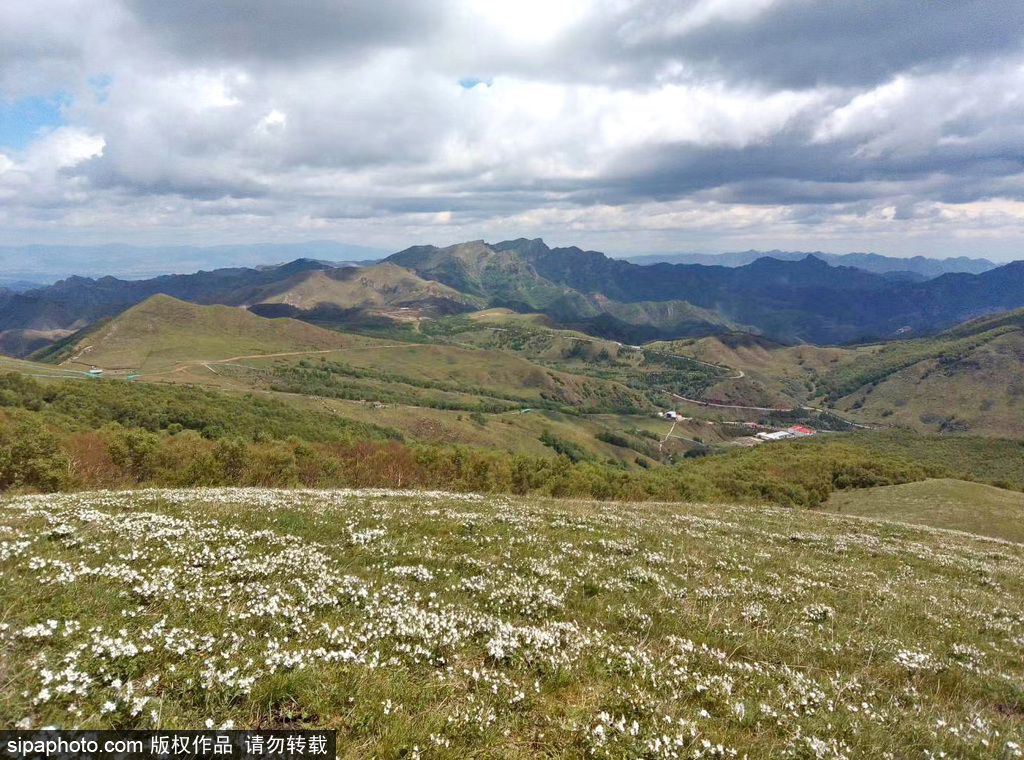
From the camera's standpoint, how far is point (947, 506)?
219 ft

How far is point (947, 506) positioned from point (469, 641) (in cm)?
8404

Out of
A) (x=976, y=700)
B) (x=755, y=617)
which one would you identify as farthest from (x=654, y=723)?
(x=976, y=700)

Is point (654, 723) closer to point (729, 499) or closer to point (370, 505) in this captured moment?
point (370, 505)

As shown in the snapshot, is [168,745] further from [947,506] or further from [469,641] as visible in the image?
[947,506]

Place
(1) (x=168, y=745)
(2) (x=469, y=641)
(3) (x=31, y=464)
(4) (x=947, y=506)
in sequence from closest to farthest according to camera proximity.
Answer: (1) (x=168, y=745) < (2) (x=469, y=641) < (3) (x=31, y=464) < (4) (x=947, y=506)

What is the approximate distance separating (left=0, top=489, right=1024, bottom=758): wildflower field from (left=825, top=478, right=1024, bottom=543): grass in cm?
5689

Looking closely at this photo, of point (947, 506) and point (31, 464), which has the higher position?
point (31, 464)

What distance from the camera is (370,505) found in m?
21.4

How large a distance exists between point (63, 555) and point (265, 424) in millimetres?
162658

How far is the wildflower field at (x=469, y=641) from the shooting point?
6859 mm

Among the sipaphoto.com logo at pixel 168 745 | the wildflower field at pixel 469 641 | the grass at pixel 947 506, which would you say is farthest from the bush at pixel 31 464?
the grass at pixel 947 506

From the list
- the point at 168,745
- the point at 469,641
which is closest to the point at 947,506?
the point at 469,641

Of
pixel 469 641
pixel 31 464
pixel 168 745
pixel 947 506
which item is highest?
pixel 168 745

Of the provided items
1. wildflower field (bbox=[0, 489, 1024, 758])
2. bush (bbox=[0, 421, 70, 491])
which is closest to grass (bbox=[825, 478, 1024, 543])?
wildflower field (bbox=[0, 489, 1024, 758])
